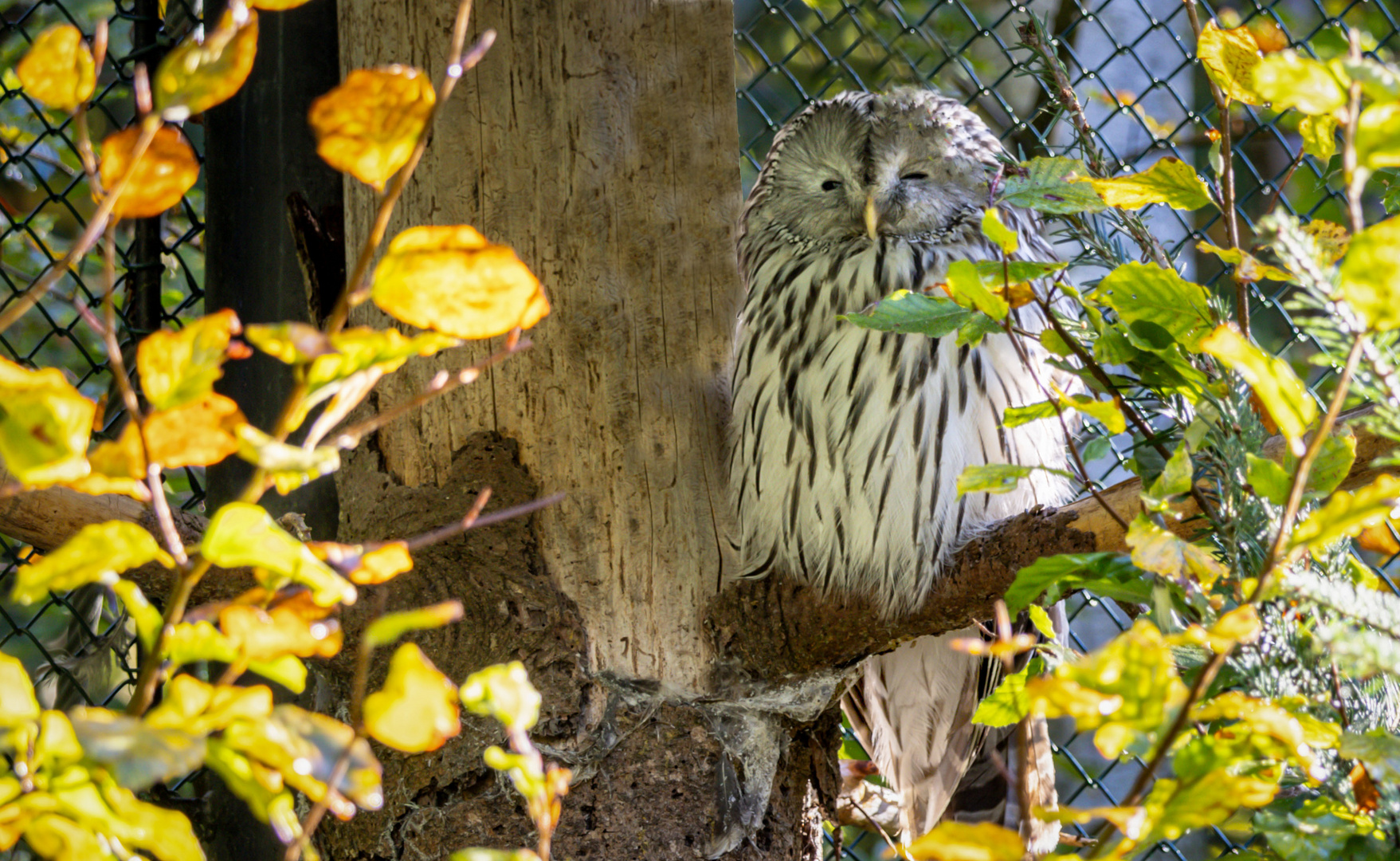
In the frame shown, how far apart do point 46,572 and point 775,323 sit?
102cm

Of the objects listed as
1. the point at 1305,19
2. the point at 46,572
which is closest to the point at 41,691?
the point at 46,572

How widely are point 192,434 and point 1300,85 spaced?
45 centimetres

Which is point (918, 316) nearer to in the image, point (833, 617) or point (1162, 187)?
point (1162, 187)

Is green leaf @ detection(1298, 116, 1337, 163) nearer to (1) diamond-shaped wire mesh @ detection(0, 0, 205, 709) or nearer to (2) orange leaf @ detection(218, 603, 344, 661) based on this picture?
(2) orange leaf @ detection(218, 603, 344, 661)

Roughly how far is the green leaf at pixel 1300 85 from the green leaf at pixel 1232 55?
381 mm

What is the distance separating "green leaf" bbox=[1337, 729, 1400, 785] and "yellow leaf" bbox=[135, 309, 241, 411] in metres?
0.51

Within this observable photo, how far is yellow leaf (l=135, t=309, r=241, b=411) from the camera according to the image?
441mm

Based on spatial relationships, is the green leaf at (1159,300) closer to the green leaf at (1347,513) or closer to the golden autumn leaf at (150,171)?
the green leaf at (1347,513)

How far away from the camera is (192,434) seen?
0.47 m

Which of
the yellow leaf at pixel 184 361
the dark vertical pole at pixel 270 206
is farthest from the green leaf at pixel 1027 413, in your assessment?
the dark vertical pole at pixel 270 206

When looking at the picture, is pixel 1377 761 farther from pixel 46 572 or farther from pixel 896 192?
pixel 896 192

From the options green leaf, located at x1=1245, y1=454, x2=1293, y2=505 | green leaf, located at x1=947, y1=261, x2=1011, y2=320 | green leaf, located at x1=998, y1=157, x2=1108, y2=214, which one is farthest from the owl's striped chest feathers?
green leaf, located at x1=1245, y1=454, x2=1293, y2=505

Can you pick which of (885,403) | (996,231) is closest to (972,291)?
(996,231)

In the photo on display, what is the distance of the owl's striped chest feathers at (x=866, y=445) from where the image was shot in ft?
A: 4.26
